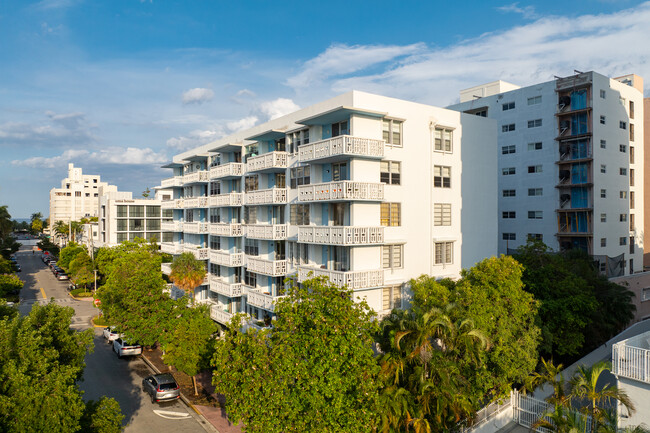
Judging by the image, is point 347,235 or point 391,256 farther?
point 391,256

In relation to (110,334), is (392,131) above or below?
above

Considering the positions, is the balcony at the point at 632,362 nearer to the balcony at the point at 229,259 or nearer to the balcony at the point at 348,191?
the balcony at the point at 348,191

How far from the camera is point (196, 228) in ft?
161

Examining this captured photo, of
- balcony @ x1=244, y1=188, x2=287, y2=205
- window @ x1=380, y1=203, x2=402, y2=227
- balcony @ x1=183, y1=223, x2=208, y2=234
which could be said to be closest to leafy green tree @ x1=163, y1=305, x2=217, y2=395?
balcony @ x1=244, y1=188, x2=287, y2=205

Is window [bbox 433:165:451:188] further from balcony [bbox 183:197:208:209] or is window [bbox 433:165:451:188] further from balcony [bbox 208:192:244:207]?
balcony [bbox 183:197:208:209]

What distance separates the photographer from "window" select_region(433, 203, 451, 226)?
32.4 m

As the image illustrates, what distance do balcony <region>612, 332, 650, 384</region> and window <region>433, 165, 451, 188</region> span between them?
16.1m

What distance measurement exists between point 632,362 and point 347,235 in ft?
50.0

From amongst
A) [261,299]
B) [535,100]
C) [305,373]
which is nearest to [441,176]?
[261,299]

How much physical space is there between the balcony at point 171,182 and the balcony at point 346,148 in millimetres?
30419

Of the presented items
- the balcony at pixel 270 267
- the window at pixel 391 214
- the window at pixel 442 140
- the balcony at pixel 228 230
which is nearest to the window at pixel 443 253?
the window at pixel 391 214

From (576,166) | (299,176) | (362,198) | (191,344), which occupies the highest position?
(576,166)

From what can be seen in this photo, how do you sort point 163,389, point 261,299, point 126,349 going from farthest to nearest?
point 126,349
point 261,299
point 163,389

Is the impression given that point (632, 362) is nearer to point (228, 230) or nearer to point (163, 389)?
point (163, 389)
